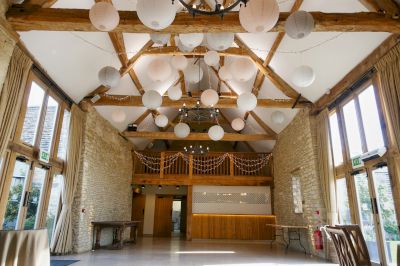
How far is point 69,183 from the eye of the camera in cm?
780

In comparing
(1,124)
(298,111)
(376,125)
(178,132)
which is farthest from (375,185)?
(1,124)

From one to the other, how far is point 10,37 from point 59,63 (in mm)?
1857

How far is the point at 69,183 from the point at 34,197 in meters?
1.08

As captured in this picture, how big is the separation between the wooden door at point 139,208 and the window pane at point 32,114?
8.78 meters

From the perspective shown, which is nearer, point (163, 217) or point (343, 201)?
point (343, 201)

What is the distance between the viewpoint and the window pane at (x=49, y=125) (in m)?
7.14

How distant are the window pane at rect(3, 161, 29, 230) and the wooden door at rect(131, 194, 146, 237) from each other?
8818mm

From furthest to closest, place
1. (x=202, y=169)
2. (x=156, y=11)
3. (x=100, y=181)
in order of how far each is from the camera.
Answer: (x=202, y=169), (x=100, y=181), (x=156, y=11)

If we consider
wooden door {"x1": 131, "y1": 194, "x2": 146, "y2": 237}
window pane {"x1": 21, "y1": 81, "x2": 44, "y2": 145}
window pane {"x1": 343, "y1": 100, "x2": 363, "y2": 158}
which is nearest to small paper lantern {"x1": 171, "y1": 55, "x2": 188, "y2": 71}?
window pane {"x1": 21, "y1": 81, "x2": 44, "y2": 145}

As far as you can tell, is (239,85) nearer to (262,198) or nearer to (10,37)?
(262,198)

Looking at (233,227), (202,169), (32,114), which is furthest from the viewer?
(202,169)

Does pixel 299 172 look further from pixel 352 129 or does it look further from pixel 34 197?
pixel 34 197

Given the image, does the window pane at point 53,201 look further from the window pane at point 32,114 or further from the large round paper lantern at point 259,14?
the large round paper lantern at point 259,14

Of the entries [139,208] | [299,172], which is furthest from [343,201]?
[139,208]
